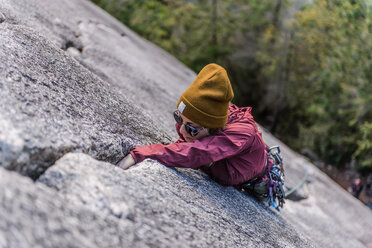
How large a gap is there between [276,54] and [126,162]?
49.0 ft

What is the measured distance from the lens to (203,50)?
53.8 ft

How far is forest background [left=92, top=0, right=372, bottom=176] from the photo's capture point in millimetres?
12102

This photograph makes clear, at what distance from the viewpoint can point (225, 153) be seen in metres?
2.21

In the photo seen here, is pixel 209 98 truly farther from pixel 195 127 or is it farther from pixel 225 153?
pixel 225 153

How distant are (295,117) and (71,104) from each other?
15.9 metres

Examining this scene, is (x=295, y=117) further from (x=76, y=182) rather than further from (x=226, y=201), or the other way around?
(x=76, y=182)

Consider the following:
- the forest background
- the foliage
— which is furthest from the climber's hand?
the forest background

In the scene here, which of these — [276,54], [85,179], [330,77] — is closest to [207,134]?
[85,179]

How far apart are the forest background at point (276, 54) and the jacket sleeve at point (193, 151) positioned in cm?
998

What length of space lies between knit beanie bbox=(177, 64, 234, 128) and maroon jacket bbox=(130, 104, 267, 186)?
0.15m

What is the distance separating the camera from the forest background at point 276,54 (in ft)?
39.7

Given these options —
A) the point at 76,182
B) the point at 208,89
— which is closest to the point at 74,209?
the point at 76,182

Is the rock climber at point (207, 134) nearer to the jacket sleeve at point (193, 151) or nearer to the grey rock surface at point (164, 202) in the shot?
the jacket sleeve at point (193, 151)

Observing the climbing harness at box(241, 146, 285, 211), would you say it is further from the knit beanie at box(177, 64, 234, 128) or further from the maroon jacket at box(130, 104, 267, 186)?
the knit beanie at box(177, 64, 234, 128)
